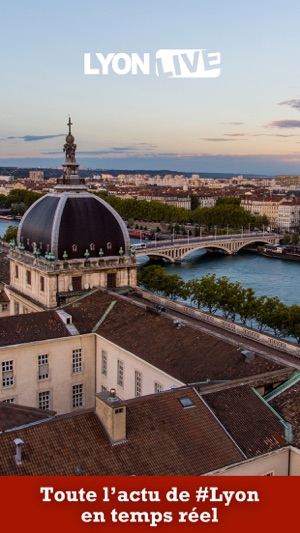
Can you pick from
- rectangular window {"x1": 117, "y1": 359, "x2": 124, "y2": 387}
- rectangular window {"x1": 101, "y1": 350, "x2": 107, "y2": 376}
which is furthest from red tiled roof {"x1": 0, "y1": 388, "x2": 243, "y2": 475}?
rectangular window {"x1": 101, "y1": 350, "x2": 107, "y2": 376}

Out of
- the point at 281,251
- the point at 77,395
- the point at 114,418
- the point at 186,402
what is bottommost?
the point at 281,251

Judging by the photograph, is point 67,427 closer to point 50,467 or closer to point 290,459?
point 50,467

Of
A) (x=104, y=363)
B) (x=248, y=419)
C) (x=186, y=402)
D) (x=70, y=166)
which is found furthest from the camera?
(x=70, y=166)

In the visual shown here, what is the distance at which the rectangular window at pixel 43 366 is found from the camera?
29484mm

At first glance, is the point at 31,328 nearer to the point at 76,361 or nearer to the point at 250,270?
the point at 76,361

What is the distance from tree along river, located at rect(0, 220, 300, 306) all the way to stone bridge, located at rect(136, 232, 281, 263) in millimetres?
1474

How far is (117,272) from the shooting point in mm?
37875

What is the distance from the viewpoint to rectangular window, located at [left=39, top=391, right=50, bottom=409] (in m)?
29.8

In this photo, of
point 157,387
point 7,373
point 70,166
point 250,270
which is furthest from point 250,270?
point 157,387

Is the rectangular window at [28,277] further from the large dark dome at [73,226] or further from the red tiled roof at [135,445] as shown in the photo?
the red tiled roof at [135,445]

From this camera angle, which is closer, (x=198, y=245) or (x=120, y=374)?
(x=120, y=374)

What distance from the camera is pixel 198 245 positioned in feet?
358

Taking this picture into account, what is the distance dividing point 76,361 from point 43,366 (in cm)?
173

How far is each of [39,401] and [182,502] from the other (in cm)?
1720
